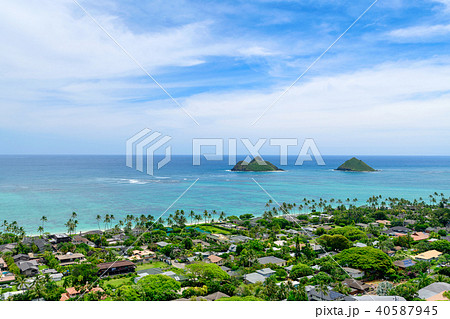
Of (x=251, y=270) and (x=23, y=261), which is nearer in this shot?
(x=251, y=270)

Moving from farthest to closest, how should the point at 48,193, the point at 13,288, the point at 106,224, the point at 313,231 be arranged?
1. the point at 48,193
2. the point at 106,224
3. the point at 313,231
4. the point at 13,288

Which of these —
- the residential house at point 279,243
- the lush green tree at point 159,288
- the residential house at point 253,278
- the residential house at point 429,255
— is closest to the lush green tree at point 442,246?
the residential house at point 429,255

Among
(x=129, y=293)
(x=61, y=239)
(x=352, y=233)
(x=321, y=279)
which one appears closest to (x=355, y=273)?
(x=321, y=279)

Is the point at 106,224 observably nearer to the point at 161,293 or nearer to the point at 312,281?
the point at 161,293

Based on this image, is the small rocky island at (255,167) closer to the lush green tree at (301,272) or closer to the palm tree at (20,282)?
the lush green tree at (301,272)

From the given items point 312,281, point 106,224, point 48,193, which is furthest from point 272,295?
point 48,193

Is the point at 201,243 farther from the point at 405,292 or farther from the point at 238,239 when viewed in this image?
the point at 405,292
